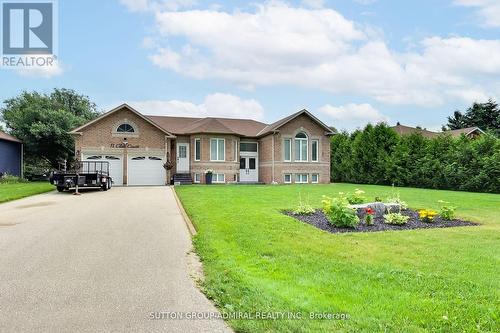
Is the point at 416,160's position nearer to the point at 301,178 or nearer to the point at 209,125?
the point at 301,178

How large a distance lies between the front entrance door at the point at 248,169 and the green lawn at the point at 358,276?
75.4ft

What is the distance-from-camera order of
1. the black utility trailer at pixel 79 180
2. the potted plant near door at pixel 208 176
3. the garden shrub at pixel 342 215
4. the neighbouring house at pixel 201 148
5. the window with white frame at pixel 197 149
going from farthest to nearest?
the window with white frame at pixel 197 149 < the potted plant near door at pixel 208 176 < the neighbouring house at pixel 201 148 < the black utility trailer at pixel 79 180 < the garden shrub at pixel 342 215

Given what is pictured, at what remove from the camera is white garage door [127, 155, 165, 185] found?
1113 inches

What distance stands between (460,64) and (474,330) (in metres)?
22.9

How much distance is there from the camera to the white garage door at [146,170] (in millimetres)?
28281

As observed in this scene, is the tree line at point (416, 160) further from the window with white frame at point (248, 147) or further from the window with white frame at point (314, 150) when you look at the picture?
the window with white frame at point (248, 147)

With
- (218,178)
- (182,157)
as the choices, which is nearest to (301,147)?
(218,178)

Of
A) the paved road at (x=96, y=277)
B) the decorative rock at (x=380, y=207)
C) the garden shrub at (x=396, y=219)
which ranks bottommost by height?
the paved road at (x=96, y=277)

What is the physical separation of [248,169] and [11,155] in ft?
71.8

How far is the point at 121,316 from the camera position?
13.5 feet

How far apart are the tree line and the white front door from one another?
14.3 meters

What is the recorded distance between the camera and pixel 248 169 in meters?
32.7

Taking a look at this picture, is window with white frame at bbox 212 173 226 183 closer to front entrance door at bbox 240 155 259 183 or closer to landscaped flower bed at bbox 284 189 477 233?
front entrance door at bbox 240 155 259 183

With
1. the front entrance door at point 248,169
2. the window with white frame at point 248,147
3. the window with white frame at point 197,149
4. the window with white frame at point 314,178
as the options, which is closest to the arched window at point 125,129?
the window with white frame at point 197,149
